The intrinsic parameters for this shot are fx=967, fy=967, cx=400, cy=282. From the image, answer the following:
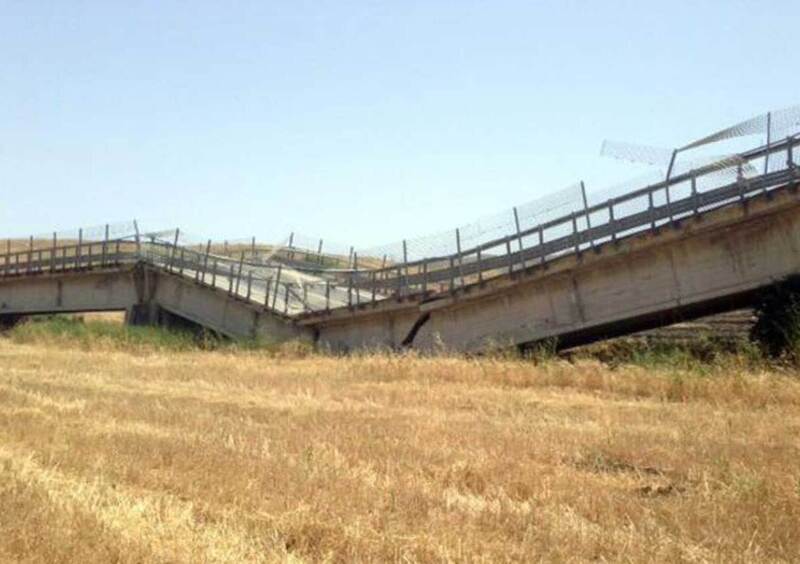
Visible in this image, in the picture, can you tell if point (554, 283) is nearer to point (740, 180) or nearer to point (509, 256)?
point (509, 256)

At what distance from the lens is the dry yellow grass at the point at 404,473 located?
21.0ft

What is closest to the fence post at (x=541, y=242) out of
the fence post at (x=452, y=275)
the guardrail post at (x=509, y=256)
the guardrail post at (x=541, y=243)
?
the guardrail post at (x=541, y=243)

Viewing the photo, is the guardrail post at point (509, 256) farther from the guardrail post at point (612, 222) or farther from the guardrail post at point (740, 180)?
the guardrail post at point (740, 180)

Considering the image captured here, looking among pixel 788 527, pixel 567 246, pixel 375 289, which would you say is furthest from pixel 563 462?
pixel 375 289

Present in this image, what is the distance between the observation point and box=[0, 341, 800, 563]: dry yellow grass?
21.0 ft

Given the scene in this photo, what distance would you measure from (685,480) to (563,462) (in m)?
1.53

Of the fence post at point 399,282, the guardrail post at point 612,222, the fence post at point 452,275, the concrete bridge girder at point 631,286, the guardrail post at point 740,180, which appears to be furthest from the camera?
the fence post at point 399,282

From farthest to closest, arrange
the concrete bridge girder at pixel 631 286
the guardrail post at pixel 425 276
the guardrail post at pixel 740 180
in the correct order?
the guardrail post at pixel 425 276 < the guardrail post at pixel 740 180 < the concrete bridge girder at pixel 631 286

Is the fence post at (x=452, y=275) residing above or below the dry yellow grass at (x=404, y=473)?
above

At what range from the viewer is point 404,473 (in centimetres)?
922

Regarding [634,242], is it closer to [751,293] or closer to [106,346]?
[751,293]

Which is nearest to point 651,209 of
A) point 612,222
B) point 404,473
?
point 612,222

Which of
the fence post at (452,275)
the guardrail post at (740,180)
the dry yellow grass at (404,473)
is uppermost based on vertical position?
the guardrail post at (740,180)

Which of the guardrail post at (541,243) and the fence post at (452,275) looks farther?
the fence post at (452,275)
